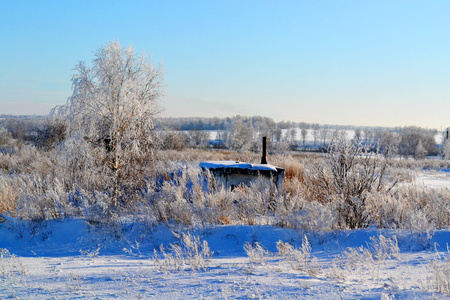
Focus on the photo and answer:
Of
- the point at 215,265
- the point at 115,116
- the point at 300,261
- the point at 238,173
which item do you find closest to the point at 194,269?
the point at 215,265

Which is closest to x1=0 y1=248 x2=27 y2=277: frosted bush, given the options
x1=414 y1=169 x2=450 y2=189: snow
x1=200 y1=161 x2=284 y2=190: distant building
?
x1=200 y1=161 x2=284 y2=190: distant building

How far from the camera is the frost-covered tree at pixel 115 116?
6871 millimetres

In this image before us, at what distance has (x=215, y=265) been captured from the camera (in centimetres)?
443

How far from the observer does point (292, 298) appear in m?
3.13

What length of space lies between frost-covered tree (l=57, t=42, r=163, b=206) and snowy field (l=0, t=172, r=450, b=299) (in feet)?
4.46

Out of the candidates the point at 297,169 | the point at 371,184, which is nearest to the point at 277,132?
Result: the point at 297,169

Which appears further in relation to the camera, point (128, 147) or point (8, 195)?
point (8, 195)

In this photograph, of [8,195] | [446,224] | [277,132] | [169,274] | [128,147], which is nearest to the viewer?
[169,274]

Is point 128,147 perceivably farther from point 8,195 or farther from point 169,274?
point 169,274

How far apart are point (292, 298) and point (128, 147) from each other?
5.11m

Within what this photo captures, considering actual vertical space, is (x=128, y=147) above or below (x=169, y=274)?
above

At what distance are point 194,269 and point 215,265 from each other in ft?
1.36

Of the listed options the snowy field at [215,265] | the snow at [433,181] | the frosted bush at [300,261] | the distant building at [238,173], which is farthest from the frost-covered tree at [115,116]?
the snow at [433,181]

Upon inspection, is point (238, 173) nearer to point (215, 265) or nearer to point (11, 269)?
point (215, 265)
